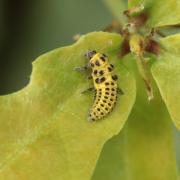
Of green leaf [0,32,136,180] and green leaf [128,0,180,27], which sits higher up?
green leaf [128,0,180,27]

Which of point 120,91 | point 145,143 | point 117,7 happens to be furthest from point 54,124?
point 117,7

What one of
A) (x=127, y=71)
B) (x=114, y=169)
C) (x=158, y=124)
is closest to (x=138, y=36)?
(x=127, y=71)

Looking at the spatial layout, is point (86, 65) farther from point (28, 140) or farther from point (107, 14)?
point (107, 14)

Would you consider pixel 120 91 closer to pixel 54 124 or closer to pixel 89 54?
pixel 89 54

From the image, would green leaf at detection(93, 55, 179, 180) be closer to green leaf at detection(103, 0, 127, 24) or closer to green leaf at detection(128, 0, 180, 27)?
green leaf at detection(128, 0, 180, 27)

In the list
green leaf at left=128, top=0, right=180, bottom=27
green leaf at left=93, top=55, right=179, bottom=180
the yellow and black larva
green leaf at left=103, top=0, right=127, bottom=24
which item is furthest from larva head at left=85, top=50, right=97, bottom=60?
green leaf at left=103, top=0, right=127, bottom=24
